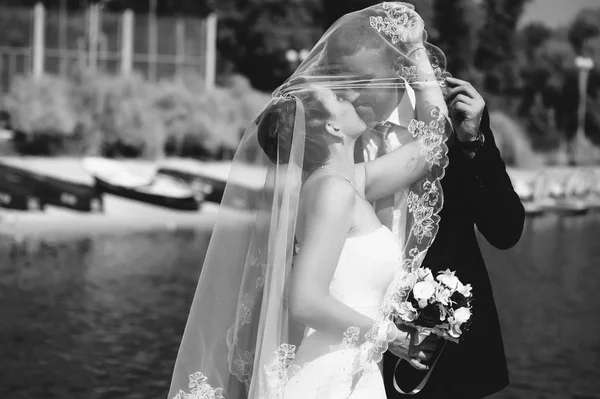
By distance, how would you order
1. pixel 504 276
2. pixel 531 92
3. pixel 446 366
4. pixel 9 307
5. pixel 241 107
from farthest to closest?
pixel 531 92 → pixel 241 107 → pixel 504 276 → pixel 9 307 → pixel 446 366

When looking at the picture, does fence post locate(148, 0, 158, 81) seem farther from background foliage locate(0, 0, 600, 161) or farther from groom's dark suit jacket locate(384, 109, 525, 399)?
groom's dark suit jacket locate(384, 109, 525, 399)

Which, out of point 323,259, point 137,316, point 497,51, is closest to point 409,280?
point 323,259

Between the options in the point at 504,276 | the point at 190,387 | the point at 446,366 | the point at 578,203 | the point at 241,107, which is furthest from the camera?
the point at 578,203

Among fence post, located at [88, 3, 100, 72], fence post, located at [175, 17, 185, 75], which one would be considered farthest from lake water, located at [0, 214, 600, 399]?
fence post, located at [175, 17, 185, 75]

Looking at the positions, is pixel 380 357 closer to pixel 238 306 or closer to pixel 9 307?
pixel 238 306

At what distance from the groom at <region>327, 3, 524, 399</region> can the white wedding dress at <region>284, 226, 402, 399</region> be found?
0.35ft

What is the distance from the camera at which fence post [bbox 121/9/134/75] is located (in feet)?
102

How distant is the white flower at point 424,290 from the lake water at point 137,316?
5134 millimetres

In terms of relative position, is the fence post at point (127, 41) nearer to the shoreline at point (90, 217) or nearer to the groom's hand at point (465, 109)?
the shoreline at point (90, 217)

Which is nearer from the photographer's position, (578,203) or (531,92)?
(578,203)

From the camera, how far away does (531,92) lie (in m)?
49.6

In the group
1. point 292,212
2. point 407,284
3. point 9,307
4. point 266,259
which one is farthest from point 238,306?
point 9,307

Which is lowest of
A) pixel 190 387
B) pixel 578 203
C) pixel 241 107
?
pixel 578 203

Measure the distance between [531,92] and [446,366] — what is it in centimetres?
4888
